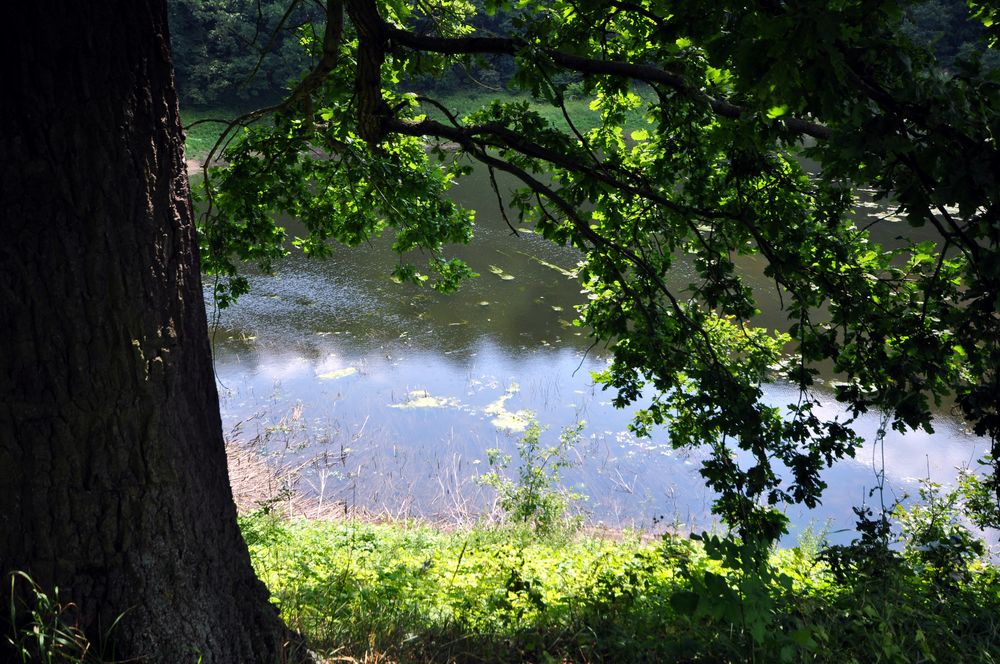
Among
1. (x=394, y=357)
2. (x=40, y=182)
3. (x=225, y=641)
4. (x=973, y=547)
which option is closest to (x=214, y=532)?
(x=225, y=641)

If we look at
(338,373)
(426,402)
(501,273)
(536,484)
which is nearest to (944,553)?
(536,484)

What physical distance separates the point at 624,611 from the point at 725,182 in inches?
90.3

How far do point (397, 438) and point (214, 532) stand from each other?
6677 mm

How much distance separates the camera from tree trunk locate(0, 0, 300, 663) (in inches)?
76.5

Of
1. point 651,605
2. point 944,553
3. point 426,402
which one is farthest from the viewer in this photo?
point 426,402

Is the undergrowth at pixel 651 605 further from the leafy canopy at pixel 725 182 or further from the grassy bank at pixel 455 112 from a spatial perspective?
the grassy bank at pixel 455 112

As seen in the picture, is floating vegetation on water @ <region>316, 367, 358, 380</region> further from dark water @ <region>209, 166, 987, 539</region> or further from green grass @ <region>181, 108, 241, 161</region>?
green grass @ <region>181, 108, 241, 161</region>

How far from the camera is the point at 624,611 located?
10.5 feet

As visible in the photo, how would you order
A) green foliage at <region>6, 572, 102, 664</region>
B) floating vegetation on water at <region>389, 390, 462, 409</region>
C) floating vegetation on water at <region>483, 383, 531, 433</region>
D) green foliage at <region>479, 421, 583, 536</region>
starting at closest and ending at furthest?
green foliage at <region>6, 572, 102, 664</region> < green foliage at <region>479, 421, 583, 536</region> < floating vegetation on water at <region>483, 383, 531, 433</region> < floating vegetation on water at <region>389, 390, 462, 409</region>

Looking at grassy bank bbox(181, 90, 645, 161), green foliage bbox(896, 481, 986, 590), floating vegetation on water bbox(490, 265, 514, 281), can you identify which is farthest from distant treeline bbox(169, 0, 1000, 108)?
green foliage bbox(896, 481, 986, 590)

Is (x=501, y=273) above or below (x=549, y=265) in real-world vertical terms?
below

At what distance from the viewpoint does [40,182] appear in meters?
1.94

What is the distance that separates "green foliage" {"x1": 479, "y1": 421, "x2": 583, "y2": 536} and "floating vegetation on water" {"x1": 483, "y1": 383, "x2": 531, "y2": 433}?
595mm

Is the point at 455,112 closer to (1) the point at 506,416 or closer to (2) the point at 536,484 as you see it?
(1) the point at 506,416
